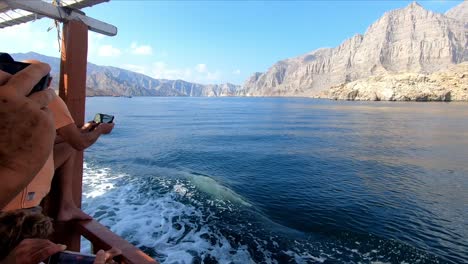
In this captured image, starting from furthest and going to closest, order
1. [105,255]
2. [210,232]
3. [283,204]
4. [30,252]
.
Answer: [283,204], [210,232], [105,255], [30,252]

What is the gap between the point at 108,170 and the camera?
1350 centimetres

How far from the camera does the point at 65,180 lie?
11.9 feet

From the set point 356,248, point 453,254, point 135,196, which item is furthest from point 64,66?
point 453,254

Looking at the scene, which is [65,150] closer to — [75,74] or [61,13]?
[75,74]

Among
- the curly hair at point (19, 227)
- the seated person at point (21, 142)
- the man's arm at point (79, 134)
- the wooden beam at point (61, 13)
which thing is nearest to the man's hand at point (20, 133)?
the seated person at point (21, 142)

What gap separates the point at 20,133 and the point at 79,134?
1.95 metres

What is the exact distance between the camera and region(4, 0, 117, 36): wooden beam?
370 cm

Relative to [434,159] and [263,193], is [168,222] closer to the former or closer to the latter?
[263,193]

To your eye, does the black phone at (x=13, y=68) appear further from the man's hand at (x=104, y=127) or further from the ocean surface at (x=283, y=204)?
the ocean surface at (x=283, y=204)

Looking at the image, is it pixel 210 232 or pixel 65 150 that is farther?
pixel 210 232

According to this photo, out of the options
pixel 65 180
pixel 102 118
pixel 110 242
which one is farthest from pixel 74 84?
pixel 110 242

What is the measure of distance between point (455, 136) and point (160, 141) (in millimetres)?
26760

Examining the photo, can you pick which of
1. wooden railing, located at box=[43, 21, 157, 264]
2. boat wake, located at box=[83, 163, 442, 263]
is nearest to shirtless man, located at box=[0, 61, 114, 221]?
wooden railing, located at box=[43, 21, 157, 264]

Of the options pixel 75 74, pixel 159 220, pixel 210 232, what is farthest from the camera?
pixel 159 220
